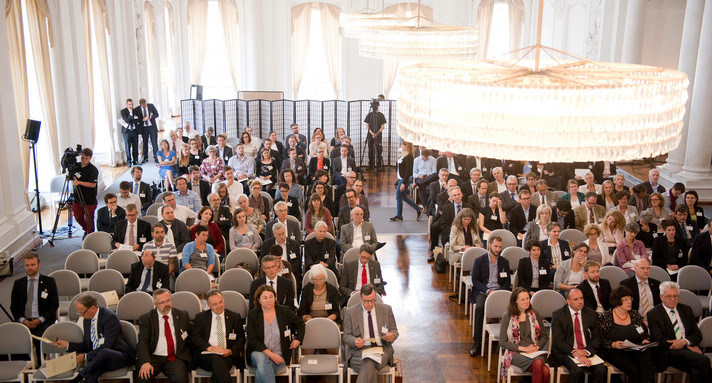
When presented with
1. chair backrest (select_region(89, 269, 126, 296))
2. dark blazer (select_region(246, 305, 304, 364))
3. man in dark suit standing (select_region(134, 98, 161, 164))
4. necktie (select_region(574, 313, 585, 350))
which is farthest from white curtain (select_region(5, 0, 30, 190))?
necktie (select_region(574, 313, 585, 350))

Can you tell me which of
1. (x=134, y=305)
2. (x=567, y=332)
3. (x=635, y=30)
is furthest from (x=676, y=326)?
(x=635, y=30)

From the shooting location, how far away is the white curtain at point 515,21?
21.3 m

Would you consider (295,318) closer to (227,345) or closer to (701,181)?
(227,345)

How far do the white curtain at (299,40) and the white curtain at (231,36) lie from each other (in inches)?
88.4

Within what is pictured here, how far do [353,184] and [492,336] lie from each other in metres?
4.49

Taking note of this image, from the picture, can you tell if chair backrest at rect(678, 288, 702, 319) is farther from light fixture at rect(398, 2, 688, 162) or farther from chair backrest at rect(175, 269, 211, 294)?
chair backrest at rect(175, 269, 211, 294)

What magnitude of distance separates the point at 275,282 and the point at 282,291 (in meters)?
0.13

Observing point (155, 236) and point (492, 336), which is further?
point (155, 236)

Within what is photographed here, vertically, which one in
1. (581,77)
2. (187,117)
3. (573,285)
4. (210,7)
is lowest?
(573,285)

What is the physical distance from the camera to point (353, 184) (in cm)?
1111

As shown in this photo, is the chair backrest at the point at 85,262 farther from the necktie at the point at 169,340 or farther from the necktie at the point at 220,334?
the necktie at the point at 220,334

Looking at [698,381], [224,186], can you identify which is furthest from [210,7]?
[698,381]

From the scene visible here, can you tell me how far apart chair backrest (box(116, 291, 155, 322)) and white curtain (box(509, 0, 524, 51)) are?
16.9 metres

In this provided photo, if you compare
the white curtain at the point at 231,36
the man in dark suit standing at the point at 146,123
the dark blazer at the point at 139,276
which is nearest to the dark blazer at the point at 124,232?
the dark blazer at the point at 139,276
